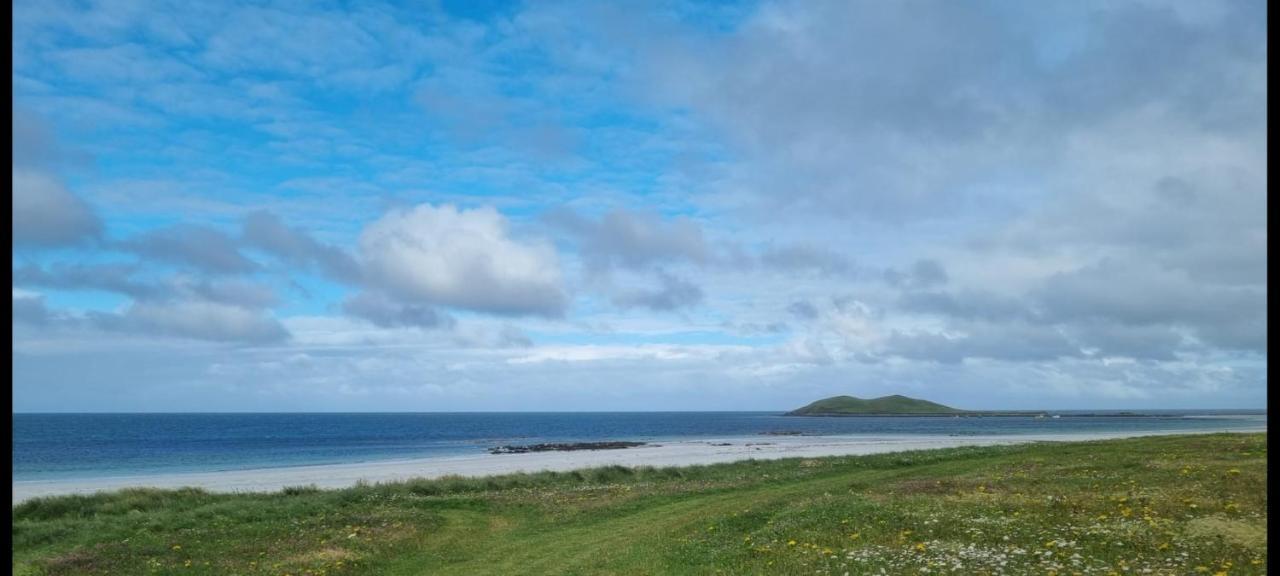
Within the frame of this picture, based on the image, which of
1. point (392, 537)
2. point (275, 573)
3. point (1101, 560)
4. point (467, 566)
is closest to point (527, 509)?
point (392, 537)

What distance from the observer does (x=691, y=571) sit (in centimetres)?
1838

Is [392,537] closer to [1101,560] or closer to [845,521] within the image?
[845,521]

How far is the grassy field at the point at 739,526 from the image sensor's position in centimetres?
1672

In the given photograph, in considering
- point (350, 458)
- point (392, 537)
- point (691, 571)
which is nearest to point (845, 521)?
point (691, 571)

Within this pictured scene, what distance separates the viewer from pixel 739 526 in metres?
24.0

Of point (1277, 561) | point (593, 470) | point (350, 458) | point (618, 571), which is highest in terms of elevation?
point (1277, 561)

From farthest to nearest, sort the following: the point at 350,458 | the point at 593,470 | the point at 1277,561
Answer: the point at 350,458
the point at 593,470
the point at 1277,561

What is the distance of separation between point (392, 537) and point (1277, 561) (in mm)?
26674

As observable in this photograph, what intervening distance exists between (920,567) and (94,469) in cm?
9634

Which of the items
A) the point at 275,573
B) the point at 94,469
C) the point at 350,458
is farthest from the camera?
the point at 350,458

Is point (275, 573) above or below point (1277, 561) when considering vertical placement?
below

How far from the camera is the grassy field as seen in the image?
1672 cm

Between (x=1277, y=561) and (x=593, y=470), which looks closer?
(x=1277, y=561)

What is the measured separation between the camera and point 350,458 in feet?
321
